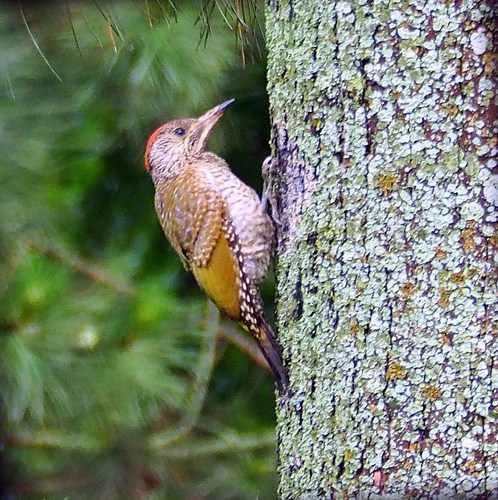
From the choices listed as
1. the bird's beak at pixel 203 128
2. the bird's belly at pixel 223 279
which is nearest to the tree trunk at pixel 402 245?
the bird's belly at pixel 223 279

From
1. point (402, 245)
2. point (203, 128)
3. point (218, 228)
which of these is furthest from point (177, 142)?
point (402, 245)

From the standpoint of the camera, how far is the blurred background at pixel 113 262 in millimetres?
3311

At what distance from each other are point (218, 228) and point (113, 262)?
2.31 ft

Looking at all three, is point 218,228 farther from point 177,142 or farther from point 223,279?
point 177,142

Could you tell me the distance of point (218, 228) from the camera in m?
3.00

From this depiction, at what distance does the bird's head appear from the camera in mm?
3299

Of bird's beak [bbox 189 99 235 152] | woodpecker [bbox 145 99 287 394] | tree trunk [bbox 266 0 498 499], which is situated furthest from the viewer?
bird's beak [bbox 189 99 235 152]

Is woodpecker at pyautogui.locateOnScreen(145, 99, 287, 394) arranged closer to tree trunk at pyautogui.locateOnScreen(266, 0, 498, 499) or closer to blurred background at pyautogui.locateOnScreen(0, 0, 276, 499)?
blurred background at pyautogui.locateOnScreen(0, 0, 276, 499)

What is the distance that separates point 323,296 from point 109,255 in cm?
160

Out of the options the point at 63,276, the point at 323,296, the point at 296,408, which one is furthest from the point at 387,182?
the point at 63,276

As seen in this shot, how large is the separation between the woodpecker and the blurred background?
0.90 ft

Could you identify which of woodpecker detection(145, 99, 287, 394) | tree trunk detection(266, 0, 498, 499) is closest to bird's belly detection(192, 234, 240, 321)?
woodpecker detection(145, 99, 287, 394)

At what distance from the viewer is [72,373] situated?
3.35 meters

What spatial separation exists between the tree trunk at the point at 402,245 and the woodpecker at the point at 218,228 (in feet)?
1.94
